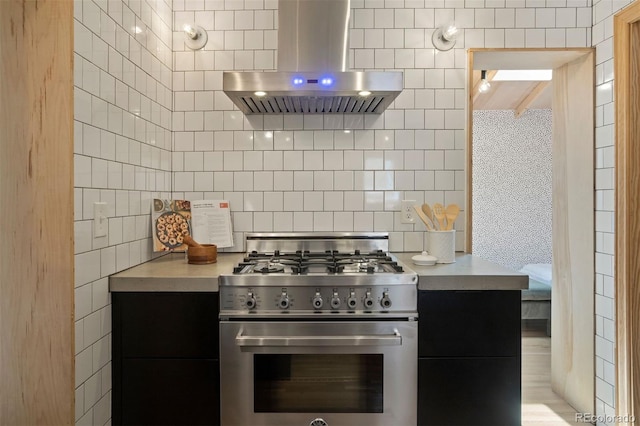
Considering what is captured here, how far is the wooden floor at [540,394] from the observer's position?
2.33 m

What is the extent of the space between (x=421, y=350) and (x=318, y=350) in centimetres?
41

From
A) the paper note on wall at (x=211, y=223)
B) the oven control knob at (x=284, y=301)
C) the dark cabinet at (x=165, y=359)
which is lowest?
the dark cabinet at (x=165, y=359)

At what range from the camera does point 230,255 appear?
226 cm

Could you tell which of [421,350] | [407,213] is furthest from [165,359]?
[407,213]

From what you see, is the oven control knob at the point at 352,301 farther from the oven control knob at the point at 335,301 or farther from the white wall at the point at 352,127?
the white wall at the point at 352,127

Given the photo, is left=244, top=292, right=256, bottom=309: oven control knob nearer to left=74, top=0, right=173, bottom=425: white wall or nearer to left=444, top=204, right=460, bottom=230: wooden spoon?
left=74, top=0, right=173, bottom=425: white wall

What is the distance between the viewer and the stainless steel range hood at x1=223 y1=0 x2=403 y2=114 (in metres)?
1.73

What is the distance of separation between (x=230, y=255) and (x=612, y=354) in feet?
6.85

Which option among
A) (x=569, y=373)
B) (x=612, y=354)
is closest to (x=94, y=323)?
(x=612, y=354)

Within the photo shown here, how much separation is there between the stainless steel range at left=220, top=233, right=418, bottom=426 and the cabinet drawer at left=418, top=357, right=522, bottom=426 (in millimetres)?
77

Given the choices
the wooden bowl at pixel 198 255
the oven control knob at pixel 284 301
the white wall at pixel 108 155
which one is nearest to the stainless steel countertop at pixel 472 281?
the oven control knob at pixel 284 301

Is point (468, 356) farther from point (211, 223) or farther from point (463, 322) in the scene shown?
point (211, 223)

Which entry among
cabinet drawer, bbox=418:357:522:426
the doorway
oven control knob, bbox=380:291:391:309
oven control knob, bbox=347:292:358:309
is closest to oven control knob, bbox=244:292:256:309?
oven control knob, bbox=347:292:358:309

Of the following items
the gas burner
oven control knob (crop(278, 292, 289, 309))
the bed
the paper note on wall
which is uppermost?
the paper note on wall
